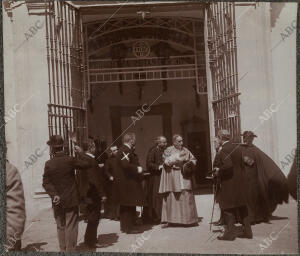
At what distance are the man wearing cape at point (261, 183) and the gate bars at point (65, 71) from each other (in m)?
0.93

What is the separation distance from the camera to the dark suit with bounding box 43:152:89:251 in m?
2.26

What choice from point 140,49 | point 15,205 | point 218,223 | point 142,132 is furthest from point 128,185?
point 15,205

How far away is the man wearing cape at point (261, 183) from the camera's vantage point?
2.43 m

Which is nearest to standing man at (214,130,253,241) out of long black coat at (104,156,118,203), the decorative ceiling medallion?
long black coat at (104,156,118,203)

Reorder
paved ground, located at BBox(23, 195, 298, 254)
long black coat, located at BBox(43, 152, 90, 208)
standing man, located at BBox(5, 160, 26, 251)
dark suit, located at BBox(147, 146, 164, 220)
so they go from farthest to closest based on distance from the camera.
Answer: dark suit, located at BBox(147, 146, 164, 220), paved ground, located at BBox(23, 195, 298, 254), long black coat, located at BBox(43, 152, 90, 208), standing man, located at BBox(5, 160, 26, 251)

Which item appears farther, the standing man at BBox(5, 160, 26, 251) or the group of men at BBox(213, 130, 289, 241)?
the group of men at BBox(213, 130, 289, 241)

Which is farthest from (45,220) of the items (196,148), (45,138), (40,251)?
(196,148)

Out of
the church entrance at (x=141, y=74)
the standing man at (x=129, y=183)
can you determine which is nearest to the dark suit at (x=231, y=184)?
the church entrance at (x=141, y=74)

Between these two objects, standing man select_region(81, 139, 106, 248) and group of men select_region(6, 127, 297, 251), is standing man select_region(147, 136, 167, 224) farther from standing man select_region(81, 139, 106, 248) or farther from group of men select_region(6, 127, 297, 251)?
standing man select_region(81, 139, 106, 248)

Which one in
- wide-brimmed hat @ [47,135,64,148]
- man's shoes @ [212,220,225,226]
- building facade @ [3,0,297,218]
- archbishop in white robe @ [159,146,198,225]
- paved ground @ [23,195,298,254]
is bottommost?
paved ground @ [23,195,298,254]

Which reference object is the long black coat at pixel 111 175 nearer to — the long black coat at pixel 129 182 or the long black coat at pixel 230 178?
the long black coat at pixel 129 182

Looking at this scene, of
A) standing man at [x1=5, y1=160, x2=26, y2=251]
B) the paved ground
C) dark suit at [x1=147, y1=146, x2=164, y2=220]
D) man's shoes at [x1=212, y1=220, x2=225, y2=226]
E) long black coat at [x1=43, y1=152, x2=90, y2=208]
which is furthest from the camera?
dark suit at [x1=147, y1=146, x2=164, y2=220]

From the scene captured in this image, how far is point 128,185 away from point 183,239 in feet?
1.37

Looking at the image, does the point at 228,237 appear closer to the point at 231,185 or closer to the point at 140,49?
the point at 231,185
